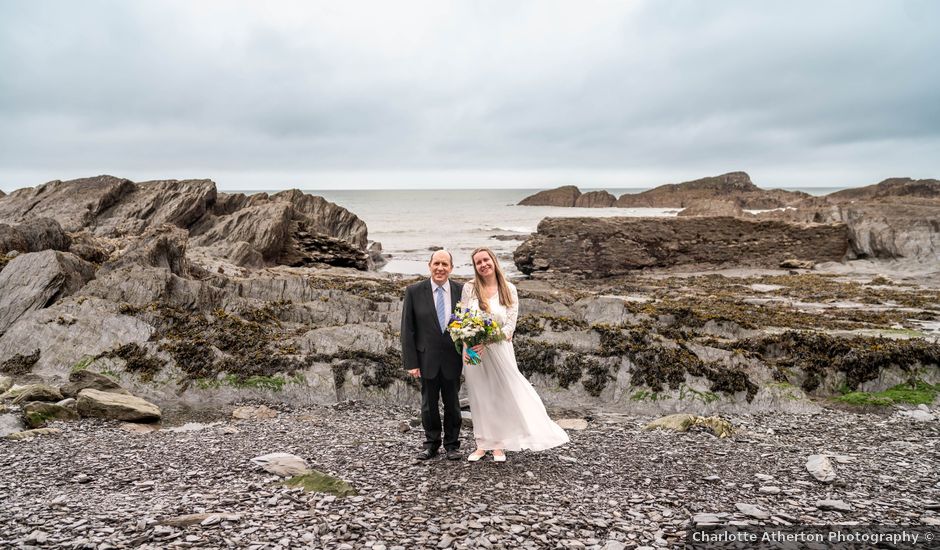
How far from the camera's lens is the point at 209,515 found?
5.24 m

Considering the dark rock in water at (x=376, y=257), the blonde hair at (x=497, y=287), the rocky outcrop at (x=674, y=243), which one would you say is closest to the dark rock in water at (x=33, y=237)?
the blonde hair at (x=497, y=287)

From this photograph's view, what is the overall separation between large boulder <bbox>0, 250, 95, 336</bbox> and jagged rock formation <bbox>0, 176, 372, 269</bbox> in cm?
Result: 1324

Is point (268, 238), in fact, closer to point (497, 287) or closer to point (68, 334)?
point (68, 334)

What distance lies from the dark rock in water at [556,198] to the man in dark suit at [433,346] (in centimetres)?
16059

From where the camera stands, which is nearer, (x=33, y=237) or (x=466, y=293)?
(x=466, y=293)

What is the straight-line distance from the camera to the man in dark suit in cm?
715

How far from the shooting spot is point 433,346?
7.14 m

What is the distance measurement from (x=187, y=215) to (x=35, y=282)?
19644 mm

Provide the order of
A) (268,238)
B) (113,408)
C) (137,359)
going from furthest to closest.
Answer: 1. (268,238)
2. (137,359)
3. (113,408)

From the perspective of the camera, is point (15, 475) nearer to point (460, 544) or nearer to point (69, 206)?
point (460, 544)

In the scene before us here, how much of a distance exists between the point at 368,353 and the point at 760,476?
816cm

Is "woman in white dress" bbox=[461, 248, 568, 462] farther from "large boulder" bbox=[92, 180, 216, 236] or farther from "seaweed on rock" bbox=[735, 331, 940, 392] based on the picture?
"large boulder" bbox=[92, 180, 216, 236]

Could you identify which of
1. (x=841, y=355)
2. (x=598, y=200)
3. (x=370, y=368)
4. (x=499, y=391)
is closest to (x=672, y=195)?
(x=598, y=200)

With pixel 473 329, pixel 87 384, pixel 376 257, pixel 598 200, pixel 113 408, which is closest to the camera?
pixel 473 329
